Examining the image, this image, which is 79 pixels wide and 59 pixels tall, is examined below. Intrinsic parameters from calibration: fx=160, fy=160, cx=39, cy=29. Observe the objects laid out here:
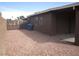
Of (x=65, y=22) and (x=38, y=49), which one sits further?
(x=65, y=22)

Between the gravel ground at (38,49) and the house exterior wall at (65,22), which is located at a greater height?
the house exterior wall at (65,22)

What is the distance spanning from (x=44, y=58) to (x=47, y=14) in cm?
Answer: 1123

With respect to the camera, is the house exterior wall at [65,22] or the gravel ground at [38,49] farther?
the house exterior wall at [65,22]

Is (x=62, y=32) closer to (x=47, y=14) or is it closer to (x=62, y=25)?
(x=62, y=25)

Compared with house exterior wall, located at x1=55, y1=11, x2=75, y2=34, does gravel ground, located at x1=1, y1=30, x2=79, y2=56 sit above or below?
below

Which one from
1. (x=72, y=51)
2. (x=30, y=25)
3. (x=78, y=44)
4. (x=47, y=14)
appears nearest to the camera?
(x=72, y=51)

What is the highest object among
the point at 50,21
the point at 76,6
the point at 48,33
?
the point at 76,6

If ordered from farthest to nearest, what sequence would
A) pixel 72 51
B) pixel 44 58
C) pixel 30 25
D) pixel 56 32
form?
pixel 30 25
pixel 56 32
pixel 72 51
pixel 44 58

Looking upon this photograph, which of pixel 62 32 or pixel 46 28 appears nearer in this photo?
pixel 62 32

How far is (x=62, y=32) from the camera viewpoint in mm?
17062

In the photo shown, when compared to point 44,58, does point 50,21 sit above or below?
above

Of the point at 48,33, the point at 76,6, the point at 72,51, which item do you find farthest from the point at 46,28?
the point at 72,51

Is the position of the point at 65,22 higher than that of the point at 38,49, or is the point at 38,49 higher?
the point at 65,22

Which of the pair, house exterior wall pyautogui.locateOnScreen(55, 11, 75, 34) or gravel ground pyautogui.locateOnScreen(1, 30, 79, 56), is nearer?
gravel ground pyautogui.locateOnScreen(1, 30, 79, 56)
